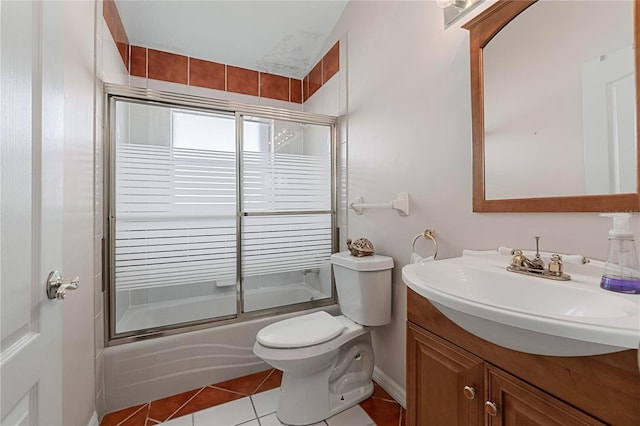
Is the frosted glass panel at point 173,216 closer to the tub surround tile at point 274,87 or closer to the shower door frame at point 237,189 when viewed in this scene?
the shower door frame at point 237,189

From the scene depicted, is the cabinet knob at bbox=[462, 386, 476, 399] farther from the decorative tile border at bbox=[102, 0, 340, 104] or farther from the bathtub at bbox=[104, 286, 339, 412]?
the decorative tile border at bbox=[102, 0, 340, 104]

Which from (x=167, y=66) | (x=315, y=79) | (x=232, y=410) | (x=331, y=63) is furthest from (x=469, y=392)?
(x=167, y=66)

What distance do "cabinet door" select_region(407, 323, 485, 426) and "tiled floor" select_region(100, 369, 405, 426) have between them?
1.94 feet

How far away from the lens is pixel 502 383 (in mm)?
732

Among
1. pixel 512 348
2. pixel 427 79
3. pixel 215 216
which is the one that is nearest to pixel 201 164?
pixel 215 216

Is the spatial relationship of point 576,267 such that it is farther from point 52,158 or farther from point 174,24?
point 174,24

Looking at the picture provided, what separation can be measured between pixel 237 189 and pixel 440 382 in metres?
1.62

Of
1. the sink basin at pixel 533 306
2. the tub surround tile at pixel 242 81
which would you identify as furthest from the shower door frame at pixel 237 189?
the sink basin at pixel 533 306

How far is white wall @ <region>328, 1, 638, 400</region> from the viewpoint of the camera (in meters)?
1.08

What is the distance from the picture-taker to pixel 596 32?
86cm

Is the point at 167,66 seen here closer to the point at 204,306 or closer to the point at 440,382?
the point at 204,306

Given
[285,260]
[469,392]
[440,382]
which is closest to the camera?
[469,392]

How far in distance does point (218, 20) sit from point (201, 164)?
45.5 inches

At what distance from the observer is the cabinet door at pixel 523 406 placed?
61cm
